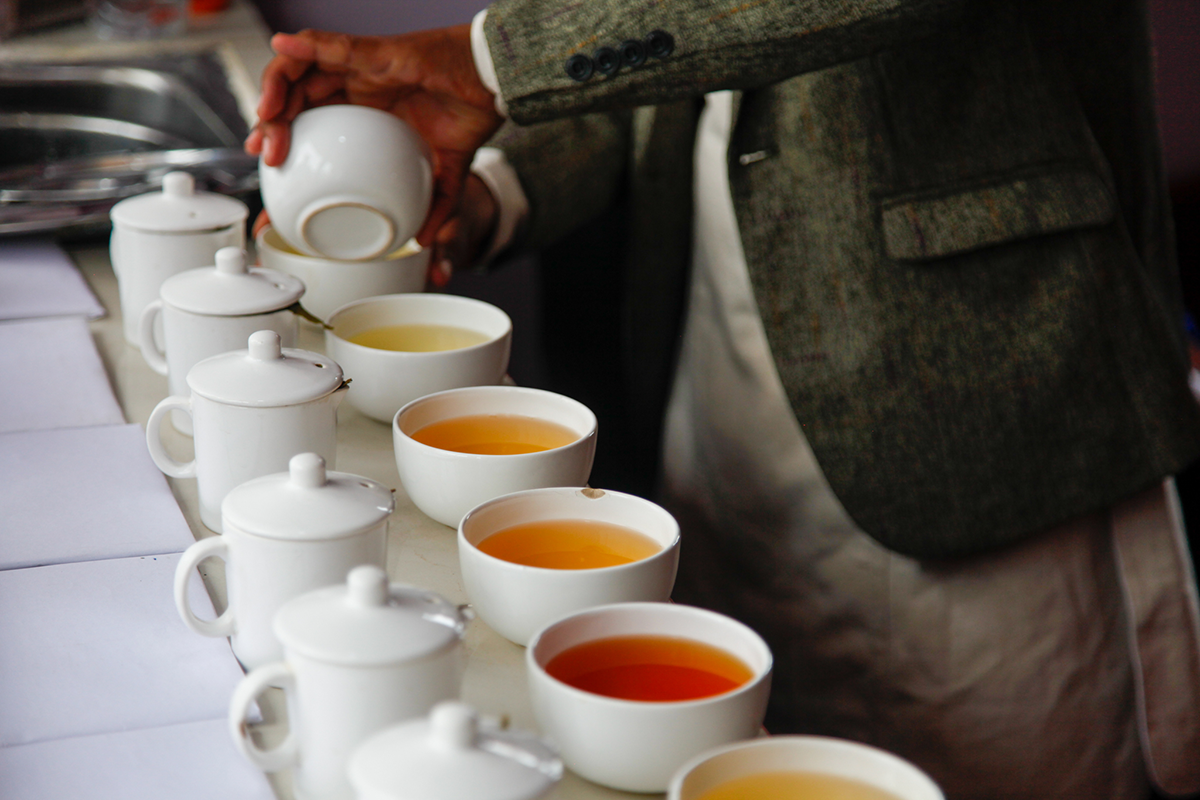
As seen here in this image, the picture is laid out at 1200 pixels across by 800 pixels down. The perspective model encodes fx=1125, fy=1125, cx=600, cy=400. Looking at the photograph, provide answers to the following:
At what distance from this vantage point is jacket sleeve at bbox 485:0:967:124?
960 mm

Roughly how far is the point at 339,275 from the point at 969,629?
80 cm

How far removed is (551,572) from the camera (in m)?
0.64

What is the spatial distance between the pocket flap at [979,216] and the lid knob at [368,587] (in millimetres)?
791

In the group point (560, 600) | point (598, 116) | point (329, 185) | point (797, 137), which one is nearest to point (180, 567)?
point (560, 600)

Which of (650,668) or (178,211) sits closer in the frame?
(650,668)

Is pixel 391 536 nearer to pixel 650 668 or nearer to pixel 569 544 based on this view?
pixel 569 544

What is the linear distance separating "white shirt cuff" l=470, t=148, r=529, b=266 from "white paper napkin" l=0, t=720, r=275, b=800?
37.0 inches

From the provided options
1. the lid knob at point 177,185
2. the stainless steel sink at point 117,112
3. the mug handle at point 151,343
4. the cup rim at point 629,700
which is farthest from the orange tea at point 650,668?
the stainless steel sink at point 117,112

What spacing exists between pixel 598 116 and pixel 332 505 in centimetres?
105

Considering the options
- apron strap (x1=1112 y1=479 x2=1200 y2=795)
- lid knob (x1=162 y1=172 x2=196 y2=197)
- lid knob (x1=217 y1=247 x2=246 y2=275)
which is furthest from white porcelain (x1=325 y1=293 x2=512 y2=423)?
apron strap (x1=1112 y1=479 x2=1200 y2=795)

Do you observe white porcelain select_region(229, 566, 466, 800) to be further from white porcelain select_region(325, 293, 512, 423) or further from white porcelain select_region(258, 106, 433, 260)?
white porcelain select_region(258, 106, 433, 260)

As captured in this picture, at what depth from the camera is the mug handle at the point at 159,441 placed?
31.5 inches

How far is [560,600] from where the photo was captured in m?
0.65

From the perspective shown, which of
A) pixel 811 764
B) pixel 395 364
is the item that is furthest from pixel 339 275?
→ pixel 811 764
